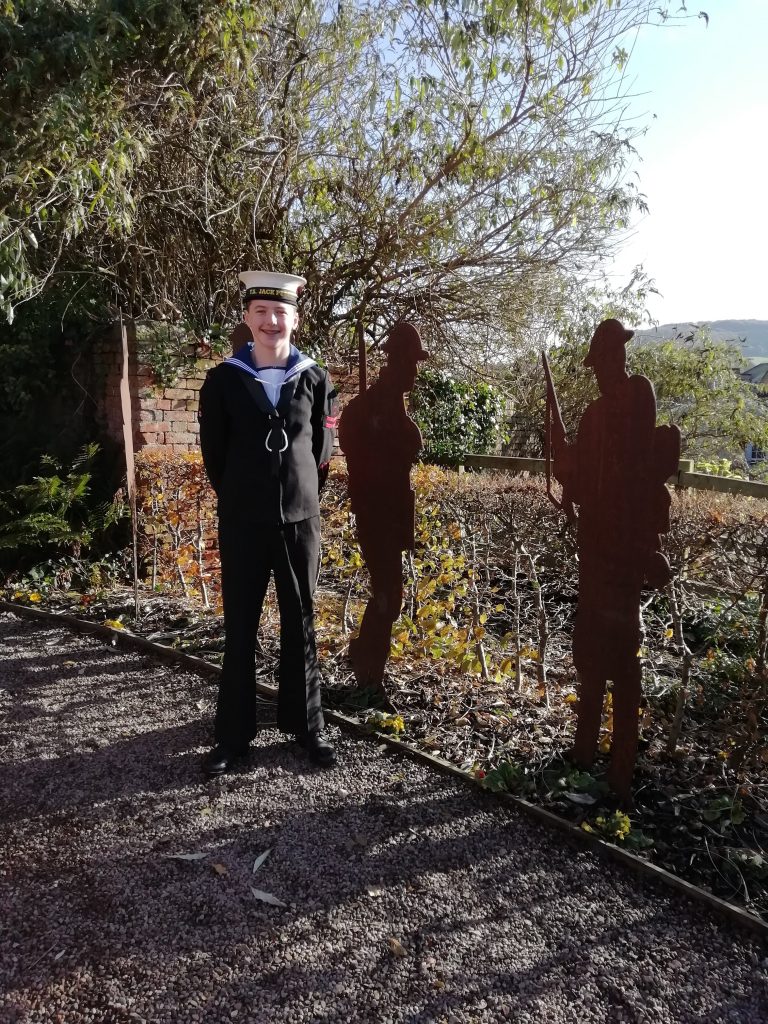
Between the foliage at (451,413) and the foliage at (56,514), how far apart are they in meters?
4.39

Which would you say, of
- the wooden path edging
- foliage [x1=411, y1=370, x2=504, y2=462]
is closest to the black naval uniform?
the wooden path edging

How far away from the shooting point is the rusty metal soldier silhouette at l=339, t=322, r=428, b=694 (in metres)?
3.10

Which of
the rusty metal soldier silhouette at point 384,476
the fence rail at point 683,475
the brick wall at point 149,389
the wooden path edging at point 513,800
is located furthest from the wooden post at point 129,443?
the fence rail at point 683,475

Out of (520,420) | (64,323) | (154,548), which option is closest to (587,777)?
(154,548)

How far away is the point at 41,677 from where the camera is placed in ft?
12.6

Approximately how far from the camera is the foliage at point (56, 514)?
537 centimetres

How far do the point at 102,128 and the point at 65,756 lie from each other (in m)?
4.35

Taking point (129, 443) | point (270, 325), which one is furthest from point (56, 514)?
point (270, 325)

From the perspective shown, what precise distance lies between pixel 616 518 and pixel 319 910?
1599mm

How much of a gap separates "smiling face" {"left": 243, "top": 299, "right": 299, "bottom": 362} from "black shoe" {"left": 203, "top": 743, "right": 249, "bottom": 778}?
1.62 metres

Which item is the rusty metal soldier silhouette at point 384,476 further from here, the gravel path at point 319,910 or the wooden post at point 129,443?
the wooden post at point 129,443

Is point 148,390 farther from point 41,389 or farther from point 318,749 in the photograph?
point 318,749

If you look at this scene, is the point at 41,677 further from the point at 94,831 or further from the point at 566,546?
the point at 566,546

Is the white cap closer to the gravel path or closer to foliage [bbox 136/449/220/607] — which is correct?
the gravel path
